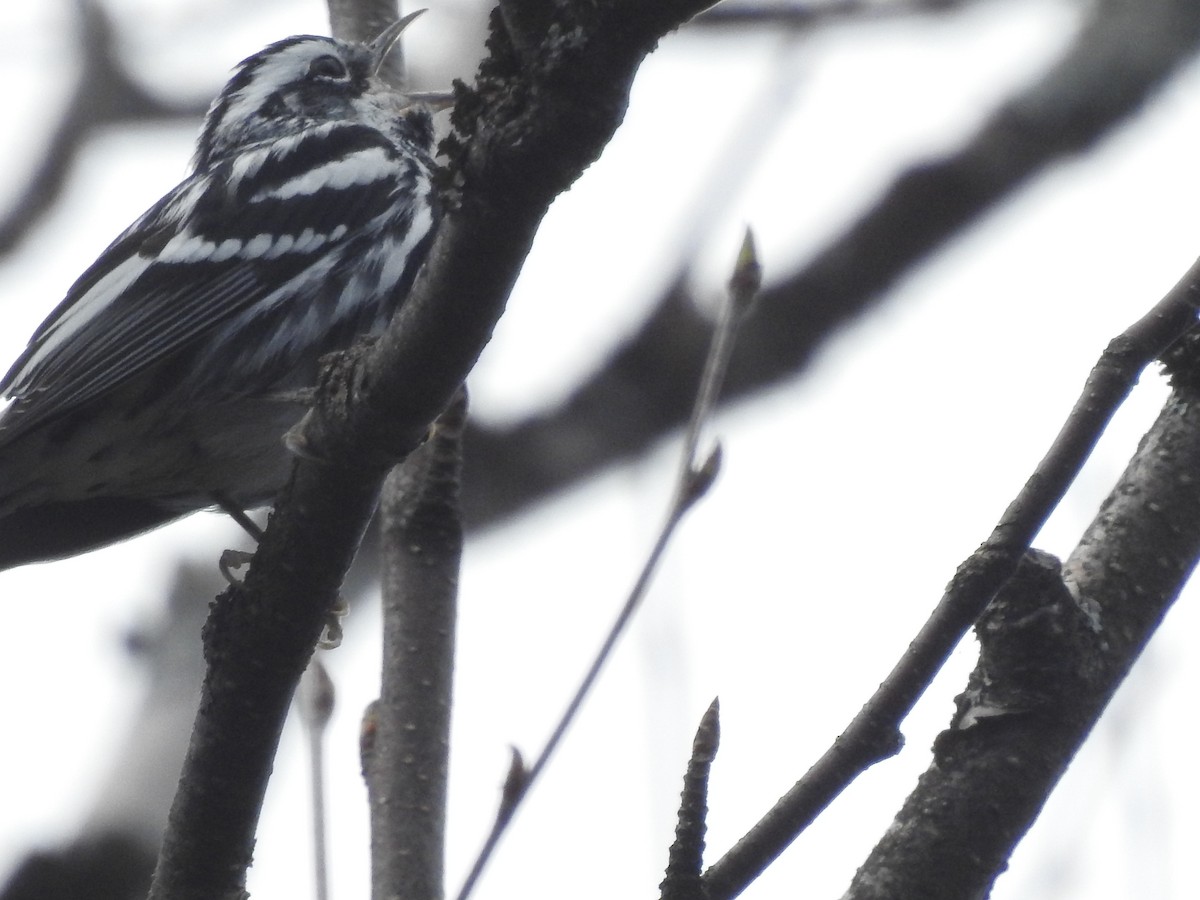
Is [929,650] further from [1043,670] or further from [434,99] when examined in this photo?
[434,99]

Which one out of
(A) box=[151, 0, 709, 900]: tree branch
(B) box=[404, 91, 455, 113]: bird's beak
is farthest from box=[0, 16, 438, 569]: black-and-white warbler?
(A) box=[151, 0, 709, 900]: tree branch

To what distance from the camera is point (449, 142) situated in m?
2.12

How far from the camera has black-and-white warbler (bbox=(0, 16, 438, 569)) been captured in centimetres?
429

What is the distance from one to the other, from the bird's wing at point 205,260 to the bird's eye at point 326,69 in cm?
106

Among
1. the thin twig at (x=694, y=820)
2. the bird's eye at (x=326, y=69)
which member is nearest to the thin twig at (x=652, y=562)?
the thin twig at (x=694, y=820)

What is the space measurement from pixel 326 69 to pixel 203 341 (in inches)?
85.5

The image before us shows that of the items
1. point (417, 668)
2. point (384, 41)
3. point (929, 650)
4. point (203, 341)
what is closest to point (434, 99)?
point (384, 41)

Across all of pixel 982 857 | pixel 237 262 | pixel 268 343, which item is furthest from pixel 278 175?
pixel 982 857

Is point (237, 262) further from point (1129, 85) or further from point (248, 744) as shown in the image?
point (1129, 85)

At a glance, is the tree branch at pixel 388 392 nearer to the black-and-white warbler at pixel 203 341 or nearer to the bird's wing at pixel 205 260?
the black-and-white warbler at pixel 203 341

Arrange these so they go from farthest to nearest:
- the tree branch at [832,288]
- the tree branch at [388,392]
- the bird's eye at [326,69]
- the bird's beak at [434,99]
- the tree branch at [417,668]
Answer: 1. the bird's eye at [326,69]
2. the tree branch at [832,288]
3. the bird's beak at [434,99]
4. the tree branch at [417,668]
5. the tree branch at [388,392]

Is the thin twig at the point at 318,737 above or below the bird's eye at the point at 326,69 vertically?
below

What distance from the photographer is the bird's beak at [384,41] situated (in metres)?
4.84

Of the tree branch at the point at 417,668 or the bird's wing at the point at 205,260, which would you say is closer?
the tree branch at the point at 417,668
